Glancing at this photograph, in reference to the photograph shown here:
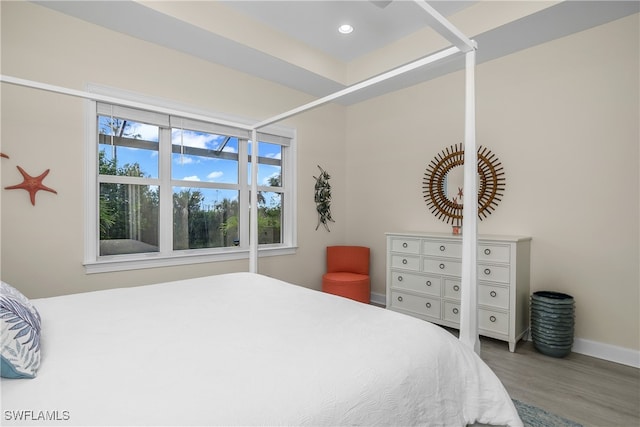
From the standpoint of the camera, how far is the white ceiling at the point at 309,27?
2.43 metres

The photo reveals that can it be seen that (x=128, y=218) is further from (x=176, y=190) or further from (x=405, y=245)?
(x=405, y=245)

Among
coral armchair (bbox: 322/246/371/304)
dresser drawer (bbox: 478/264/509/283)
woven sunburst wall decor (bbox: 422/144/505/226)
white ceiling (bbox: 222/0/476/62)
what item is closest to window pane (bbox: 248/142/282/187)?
coral armchair (bbox: 322/246/371/304)

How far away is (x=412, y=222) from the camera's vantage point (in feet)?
12.5

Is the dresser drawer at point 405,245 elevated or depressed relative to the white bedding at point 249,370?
elevated

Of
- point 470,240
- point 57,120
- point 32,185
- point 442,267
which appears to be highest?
point 57,120

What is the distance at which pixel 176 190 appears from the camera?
122 inches

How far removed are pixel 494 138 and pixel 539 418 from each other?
237cm

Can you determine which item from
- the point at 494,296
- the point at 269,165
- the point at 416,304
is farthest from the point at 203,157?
the point at 494,296

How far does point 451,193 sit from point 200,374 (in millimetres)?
3165

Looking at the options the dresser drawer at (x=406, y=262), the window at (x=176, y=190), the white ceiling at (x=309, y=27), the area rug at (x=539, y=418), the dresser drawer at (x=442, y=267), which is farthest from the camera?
the dresser drawer at (x=406, y=262)

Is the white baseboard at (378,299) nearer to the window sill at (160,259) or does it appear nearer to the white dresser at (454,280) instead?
the white dresser at (454,280)

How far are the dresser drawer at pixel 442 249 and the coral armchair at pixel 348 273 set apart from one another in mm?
762

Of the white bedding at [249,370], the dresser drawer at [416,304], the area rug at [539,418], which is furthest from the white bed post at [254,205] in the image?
the area rug at [539,418]

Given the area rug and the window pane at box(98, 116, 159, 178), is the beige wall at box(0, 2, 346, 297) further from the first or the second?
the area rug
